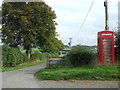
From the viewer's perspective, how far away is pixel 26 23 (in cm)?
2962

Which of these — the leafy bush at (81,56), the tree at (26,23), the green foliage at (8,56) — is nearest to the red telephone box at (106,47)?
the leafy bush at (81,56)

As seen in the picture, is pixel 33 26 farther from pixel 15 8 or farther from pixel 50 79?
pixel 50 79

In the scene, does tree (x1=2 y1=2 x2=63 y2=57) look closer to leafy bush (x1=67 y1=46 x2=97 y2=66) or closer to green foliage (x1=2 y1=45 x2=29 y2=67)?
green foliage (x1=2 y1=45 x2=29 y2=67)

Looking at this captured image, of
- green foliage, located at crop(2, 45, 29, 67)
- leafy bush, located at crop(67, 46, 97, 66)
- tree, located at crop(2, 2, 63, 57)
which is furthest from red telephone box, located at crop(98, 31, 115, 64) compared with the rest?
tree, located at crop(2, 2, 63, 57)

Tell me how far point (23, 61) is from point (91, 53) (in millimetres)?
17100

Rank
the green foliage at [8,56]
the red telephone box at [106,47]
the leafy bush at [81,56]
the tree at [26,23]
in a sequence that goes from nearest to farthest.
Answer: the leafy bush at [81,56]
the red telephone box at [106,47]
the green foliage at [8,56]
the tree at [26,23]

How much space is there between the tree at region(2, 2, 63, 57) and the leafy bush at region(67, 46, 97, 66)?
15.8 metres

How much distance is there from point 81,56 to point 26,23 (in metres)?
16.6

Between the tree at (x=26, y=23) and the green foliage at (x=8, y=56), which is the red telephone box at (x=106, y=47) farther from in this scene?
the tree at (x=26, y=23)

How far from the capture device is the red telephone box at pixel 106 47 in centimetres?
1512

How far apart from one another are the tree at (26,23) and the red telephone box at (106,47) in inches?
641

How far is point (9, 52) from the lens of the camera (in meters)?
23.3

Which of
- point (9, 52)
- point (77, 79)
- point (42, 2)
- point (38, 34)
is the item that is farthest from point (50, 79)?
point (42, 2)

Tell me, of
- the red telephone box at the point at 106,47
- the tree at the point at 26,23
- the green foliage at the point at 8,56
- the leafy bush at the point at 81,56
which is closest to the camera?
the leafy bush at the point at 81,56
